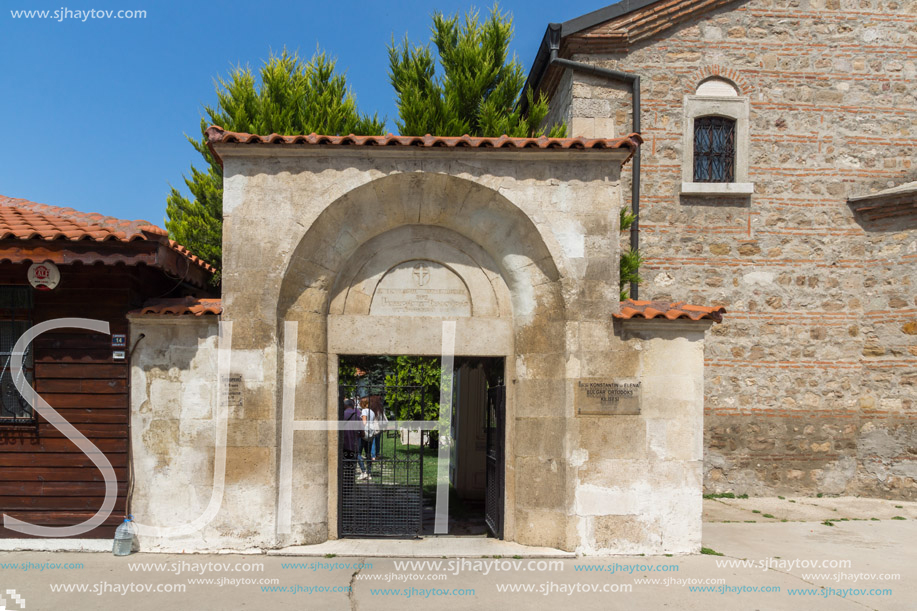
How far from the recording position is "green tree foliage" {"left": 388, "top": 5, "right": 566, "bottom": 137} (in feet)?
38.1

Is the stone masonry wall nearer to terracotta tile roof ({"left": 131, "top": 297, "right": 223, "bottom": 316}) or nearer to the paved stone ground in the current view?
the paved stone ground

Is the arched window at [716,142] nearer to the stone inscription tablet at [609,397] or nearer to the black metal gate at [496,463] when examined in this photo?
the stone inscription tablet at [609,397]

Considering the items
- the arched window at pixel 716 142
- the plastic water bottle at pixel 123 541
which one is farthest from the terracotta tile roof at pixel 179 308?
the arched window at pixel 716 142

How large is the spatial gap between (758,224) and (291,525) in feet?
26.8

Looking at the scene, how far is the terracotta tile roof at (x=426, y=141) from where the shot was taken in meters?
6.31

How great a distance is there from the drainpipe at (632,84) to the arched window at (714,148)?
1.07 meters

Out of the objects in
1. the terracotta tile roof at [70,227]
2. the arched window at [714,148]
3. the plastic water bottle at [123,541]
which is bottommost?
the plastic water bottle at [123,541]

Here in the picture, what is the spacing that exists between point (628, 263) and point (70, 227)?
7164 millimetres

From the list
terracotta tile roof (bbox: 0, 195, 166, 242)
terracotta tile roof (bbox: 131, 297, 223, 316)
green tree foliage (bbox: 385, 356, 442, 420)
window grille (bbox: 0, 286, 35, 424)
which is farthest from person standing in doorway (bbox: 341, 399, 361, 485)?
green tree foliage (bbox: 385, 356, 442, 420)

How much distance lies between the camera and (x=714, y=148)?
9742 millimetres

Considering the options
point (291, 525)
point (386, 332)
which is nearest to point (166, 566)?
point (291, 525)

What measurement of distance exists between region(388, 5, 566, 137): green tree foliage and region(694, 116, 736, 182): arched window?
9.56 ft

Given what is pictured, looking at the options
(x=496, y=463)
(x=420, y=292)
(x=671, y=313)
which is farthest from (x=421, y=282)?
(x=671, y=313)

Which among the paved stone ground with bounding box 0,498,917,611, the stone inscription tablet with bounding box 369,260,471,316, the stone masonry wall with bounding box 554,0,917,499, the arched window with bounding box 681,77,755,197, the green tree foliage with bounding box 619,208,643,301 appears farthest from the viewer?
the arched window with bounding box 681,77,755,197
